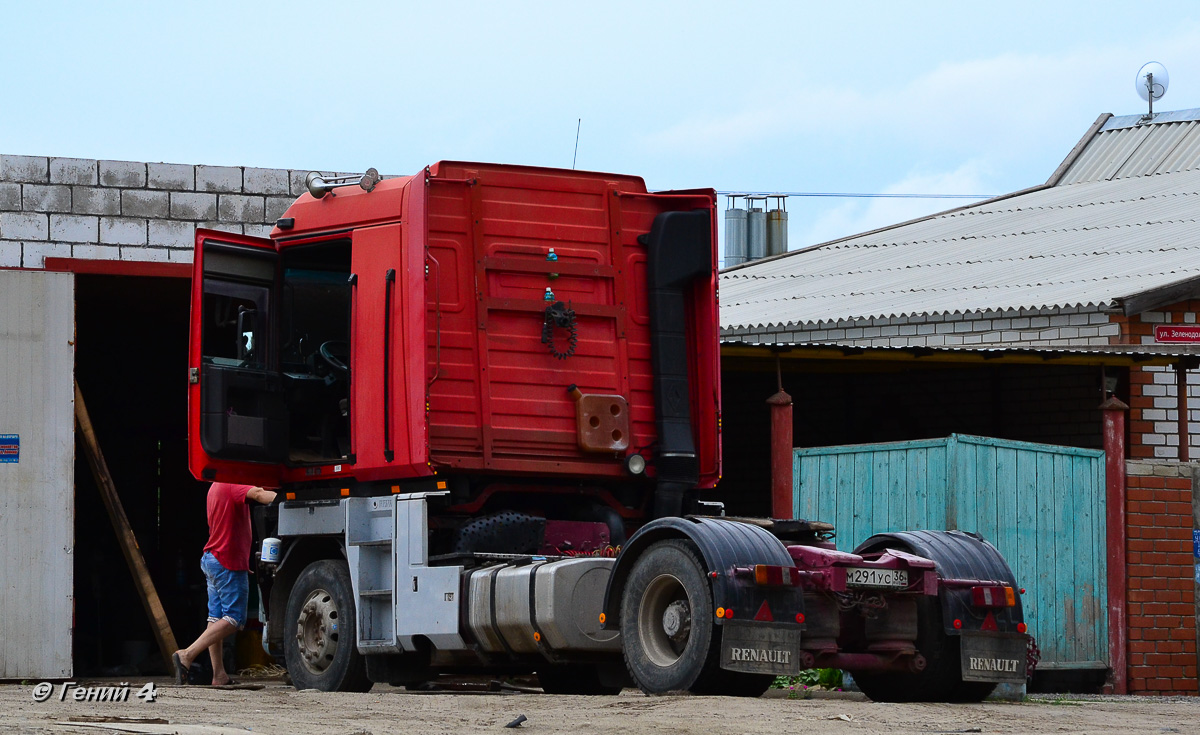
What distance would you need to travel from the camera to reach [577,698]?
9484mm

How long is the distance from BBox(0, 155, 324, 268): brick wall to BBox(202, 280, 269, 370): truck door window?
120 inches

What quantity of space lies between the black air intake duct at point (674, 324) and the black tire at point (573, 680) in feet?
3.74

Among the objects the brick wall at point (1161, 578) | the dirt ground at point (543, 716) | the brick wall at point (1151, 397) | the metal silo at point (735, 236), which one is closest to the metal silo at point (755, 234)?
the metal silo at point (735, 236)

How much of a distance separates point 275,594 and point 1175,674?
7.02 meters

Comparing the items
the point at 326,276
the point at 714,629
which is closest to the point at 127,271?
the point at 326,276

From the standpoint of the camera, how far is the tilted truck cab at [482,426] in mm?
9648

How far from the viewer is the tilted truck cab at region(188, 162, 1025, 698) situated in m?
9.65

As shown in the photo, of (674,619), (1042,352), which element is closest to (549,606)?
(674,619)

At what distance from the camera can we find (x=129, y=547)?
550 inches

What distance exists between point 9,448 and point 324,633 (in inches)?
130

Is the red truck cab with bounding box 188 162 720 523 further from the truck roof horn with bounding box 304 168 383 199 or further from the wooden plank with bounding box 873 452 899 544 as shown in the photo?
the wooden plank with bounding box 873 452 899 544

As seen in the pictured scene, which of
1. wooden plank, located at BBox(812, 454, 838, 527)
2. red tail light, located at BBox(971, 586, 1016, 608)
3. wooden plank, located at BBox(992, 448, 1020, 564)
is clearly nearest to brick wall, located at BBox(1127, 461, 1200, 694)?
wooden plank, located at BBox(992, 448, 1020, 564)

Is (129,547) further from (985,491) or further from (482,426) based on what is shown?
(985,491)

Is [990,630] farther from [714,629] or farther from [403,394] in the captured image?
[403,394]
